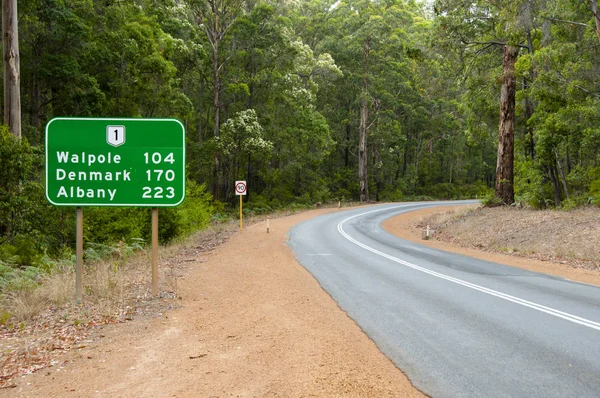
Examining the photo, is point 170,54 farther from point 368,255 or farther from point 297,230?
point 368,255

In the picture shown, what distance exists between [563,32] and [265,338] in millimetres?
21068

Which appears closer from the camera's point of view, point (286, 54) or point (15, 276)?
point (15, 276)

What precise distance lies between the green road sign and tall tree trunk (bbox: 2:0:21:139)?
787cm

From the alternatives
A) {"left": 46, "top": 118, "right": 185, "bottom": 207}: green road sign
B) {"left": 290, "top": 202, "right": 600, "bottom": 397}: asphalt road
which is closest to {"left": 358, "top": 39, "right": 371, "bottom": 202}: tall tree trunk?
{"left": 290, "top": 202, "right": 600, "bottom": 397}: asphalt road

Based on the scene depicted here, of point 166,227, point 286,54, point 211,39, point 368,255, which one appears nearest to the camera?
point 368,255

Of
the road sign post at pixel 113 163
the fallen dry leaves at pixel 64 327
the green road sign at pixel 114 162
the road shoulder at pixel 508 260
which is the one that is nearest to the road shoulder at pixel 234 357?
the fallen dry leaves at pixel 64 327

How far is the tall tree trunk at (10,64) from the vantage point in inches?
555

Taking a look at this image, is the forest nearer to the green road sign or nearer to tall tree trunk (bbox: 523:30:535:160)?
tall tree trunk (bbox: 523:30:535:160)

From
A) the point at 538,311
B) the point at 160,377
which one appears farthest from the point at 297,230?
the point at 160,377

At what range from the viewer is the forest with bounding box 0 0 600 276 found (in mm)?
19172

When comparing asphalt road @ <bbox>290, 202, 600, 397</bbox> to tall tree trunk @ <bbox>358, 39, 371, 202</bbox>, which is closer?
asphalt road @ <bbox>290, 202, 600, 397</bbox>

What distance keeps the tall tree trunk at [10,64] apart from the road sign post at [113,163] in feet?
25.8

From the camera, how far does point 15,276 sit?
9.81 m

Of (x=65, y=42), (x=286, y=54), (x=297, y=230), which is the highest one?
(x=286, y=54)
